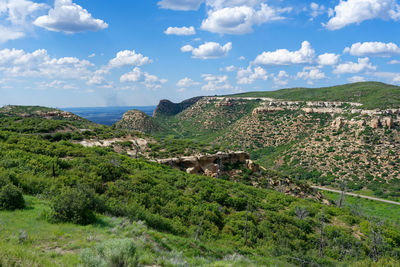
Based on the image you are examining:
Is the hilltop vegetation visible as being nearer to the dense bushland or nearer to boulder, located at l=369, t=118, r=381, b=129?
the dense bushland

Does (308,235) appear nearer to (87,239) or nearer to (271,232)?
(271,232)

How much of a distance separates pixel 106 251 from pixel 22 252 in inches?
70.1

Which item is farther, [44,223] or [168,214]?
[168,214]

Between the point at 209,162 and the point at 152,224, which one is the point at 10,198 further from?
the point at 209,162

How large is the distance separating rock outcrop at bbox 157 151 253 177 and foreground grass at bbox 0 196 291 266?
2095 cm

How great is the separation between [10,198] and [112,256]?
19.3 feet

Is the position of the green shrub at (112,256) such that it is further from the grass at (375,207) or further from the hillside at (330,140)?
the grass at (375,207)

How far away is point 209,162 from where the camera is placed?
111 ft

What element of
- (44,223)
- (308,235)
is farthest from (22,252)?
(308,235)

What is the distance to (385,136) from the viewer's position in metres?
55.8

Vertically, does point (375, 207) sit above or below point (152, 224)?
below

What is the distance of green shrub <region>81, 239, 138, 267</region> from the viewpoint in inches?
199

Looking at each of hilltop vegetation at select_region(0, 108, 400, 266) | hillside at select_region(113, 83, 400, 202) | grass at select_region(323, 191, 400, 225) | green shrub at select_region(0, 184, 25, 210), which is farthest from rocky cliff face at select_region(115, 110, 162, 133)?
green shrub at select_region(0, 184, 25, 210)

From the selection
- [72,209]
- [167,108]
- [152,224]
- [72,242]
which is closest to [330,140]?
[152,224]
